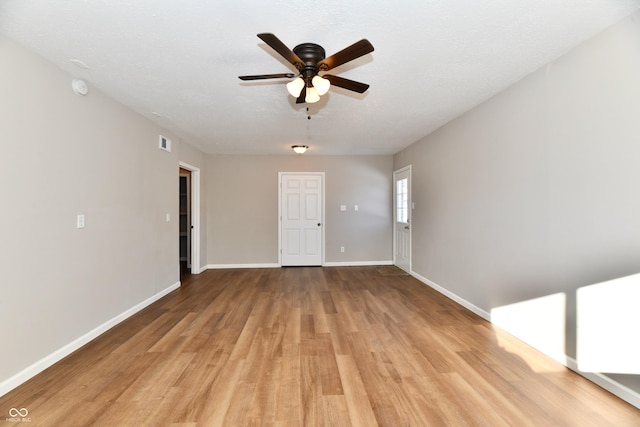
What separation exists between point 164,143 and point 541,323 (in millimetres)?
4860

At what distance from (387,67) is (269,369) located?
8.66 feet

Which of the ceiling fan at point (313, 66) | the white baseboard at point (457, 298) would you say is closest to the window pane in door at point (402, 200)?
the white baseboard at point (457, 298)

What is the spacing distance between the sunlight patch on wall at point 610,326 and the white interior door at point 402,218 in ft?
10.8

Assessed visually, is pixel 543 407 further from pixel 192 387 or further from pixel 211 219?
pixel 211 219

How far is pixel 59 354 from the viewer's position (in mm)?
2281

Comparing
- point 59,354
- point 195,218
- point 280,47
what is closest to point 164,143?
point 195,218

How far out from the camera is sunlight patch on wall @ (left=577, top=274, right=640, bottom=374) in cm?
172

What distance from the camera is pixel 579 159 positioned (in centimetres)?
205

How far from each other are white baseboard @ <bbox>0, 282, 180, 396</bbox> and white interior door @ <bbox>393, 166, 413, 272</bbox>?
4.41m

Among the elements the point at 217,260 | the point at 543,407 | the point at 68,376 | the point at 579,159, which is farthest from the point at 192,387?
the point at 217,260

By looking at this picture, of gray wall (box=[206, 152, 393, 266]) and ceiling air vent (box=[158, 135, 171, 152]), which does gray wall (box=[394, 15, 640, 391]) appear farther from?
ceiling air vent (box=[158, 135, 171, 152])

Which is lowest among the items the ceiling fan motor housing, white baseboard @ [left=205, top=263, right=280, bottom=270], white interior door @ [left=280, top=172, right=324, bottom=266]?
white baseboard @ [left=205, top=263, right=280, bottom=270]

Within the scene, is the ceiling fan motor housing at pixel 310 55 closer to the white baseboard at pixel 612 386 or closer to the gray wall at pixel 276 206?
the white baseboard at pixel 612 386

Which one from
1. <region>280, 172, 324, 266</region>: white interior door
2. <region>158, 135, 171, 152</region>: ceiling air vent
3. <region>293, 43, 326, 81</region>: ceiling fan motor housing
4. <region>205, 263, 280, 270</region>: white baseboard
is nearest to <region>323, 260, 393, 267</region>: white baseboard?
<region>280, 172, 324, 266</region>: white interior door
